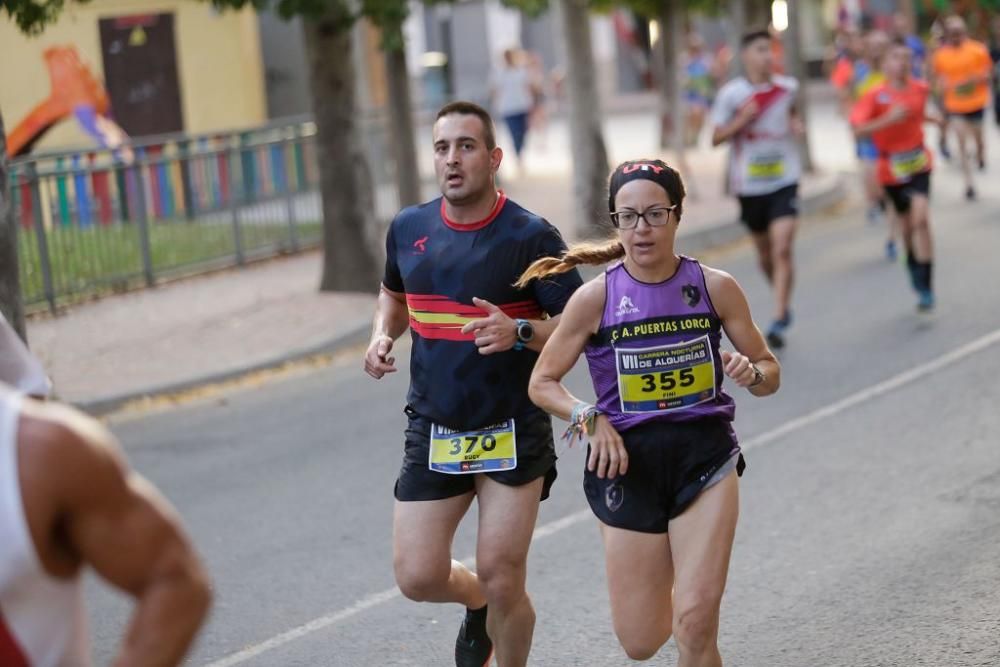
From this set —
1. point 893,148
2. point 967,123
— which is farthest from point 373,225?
point 967,123

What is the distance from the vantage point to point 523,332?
5102 millimetres

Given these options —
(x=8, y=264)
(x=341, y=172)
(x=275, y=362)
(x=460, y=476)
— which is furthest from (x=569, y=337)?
(x=341, y=172)

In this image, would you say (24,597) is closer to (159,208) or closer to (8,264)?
(8,264)

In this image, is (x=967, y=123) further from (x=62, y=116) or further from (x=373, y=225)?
(x=62, y=116)

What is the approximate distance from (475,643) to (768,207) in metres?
6.92

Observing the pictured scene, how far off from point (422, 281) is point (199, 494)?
3.96 meters

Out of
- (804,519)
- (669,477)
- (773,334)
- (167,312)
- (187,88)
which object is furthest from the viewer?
(187,88)

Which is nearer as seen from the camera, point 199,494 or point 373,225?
point 199,494

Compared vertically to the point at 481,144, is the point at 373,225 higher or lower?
lower

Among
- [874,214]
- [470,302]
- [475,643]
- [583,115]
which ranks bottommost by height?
[874,214]

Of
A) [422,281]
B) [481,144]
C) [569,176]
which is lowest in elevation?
[569,176]

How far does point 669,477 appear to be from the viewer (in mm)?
4840

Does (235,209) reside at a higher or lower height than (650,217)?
lower

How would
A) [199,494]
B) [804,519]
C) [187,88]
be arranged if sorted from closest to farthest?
[804,519], [199,494], [187,88]
